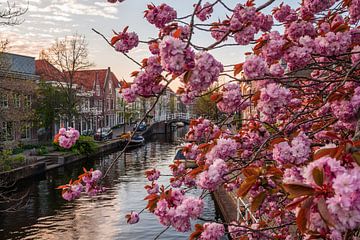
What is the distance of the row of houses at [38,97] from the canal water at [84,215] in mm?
3612

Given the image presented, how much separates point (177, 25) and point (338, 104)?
1637 millimetres

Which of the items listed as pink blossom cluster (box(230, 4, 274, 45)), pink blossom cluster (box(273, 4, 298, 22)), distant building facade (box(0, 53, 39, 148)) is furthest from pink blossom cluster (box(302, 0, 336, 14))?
distant building facade (box(0, 53, 39, 148))

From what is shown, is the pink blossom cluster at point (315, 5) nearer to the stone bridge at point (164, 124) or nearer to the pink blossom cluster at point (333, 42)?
the pink blossom cluster at point (333, 42)

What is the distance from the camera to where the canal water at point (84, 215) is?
13.6 metres

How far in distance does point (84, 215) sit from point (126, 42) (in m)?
13.1

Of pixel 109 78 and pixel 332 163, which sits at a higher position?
pixel 109 78

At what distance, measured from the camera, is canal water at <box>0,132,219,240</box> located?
1364 cm

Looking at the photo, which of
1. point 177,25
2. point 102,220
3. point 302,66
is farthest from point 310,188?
point 102,220

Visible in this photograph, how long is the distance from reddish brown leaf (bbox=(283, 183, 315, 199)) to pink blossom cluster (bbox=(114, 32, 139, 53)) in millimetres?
2820

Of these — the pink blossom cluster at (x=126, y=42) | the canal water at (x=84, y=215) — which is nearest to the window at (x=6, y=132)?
the canal water at (x=84, y=215)

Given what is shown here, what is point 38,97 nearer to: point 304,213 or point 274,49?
point 274,49

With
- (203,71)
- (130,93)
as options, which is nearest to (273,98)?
(203,71)

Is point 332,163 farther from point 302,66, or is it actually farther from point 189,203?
point 302,66

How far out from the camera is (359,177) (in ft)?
4.63
